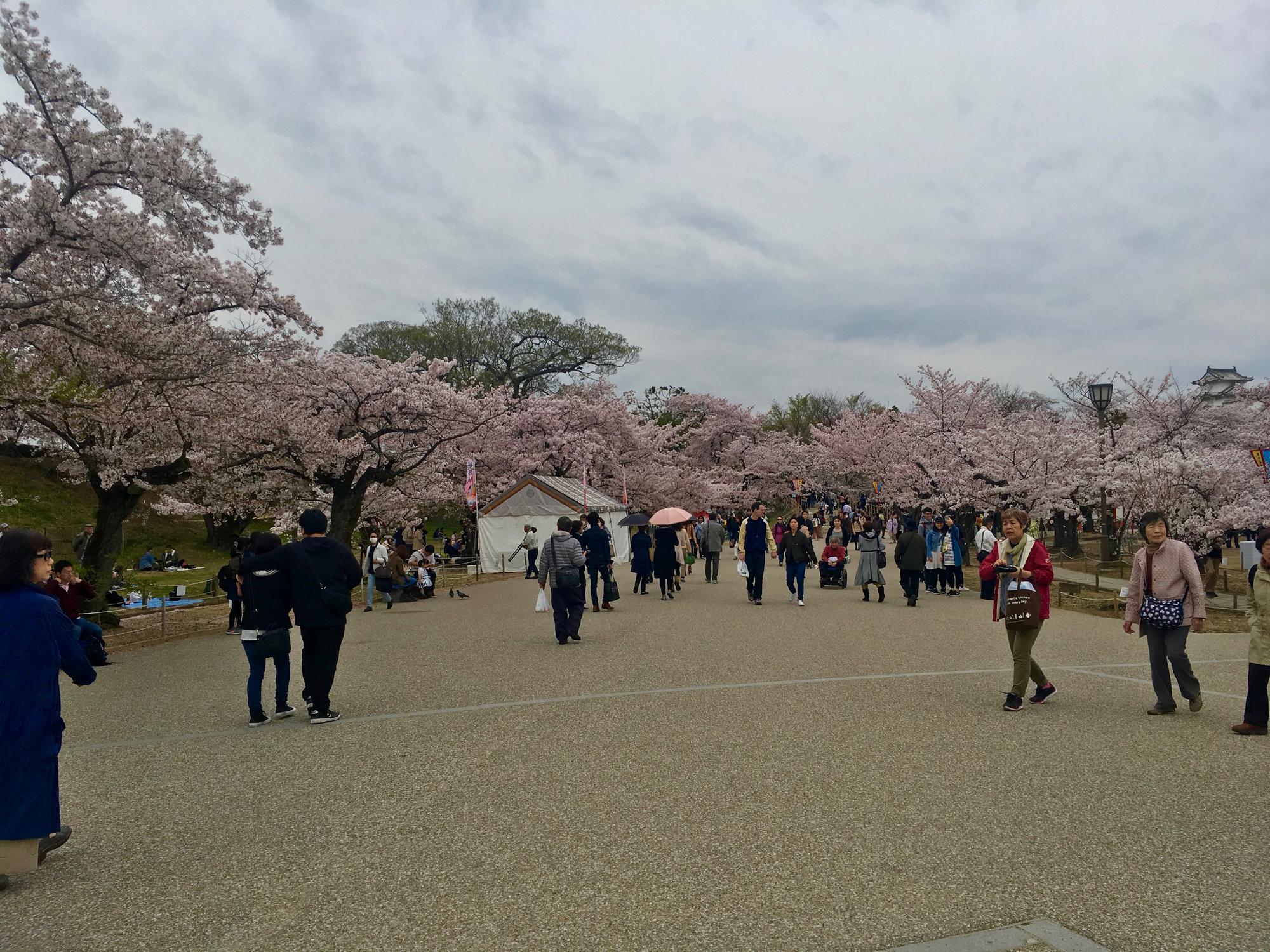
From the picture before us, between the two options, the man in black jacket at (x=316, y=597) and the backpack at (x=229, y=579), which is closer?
the man in black jacket at (x=316, y=597)

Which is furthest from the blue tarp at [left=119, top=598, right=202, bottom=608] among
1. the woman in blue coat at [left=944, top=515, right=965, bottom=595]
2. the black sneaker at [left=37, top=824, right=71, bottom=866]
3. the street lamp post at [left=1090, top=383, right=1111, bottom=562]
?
the street lamp post at [left=1090, top=383, right=1111, bottom=562]

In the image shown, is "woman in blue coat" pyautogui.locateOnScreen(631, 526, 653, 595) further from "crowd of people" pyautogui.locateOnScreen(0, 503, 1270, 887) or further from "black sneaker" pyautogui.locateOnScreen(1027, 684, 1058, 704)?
"black sneaker" pyautogui.locateOnScreen(1027, 684, 1058, 704)

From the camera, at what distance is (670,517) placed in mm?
21453

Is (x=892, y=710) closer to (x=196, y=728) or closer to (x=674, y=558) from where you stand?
(x=196, y=728)

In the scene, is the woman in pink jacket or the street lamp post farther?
the street lamp post

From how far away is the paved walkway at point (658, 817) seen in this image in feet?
11.1

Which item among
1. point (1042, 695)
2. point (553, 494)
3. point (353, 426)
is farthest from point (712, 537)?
point (1042, 695)

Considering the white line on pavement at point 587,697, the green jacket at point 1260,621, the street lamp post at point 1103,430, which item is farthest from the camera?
the street lamp post at point 1103,430

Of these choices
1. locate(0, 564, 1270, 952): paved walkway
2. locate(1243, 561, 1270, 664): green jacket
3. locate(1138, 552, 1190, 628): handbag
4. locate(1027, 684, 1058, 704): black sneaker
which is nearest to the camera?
locate(0, 564, 1270, 952): paved walkway

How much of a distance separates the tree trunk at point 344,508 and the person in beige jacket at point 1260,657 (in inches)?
879

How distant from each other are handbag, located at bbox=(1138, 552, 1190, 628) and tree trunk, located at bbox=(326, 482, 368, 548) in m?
21.5

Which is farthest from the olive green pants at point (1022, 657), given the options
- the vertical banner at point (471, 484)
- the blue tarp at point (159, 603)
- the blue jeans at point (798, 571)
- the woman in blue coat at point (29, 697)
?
the vertical banner at point (471, 484)

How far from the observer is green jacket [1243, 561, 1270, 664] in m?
6.14

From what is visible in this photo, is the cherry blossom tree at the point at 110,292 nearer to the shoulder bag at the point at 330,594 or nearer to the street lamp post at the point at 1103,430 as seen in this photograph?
the shoulder bag at the point at 330,594
